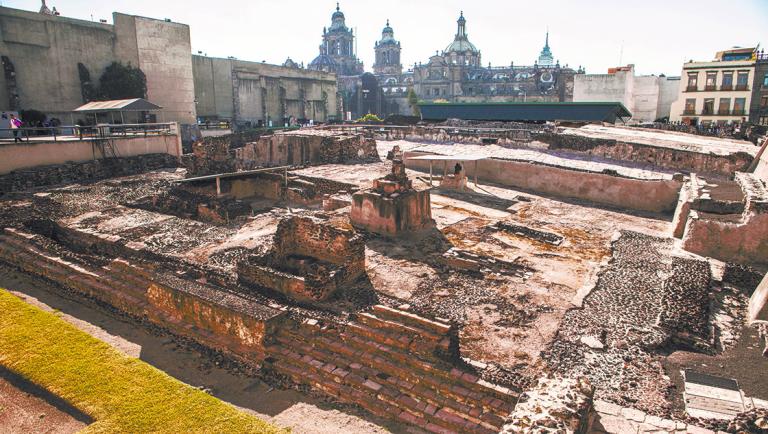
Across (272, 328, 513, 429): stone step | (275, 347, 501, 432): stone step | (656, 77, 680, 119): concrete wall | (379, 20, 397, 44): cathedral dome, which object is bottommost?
(275, 347, 501, 432): stone step

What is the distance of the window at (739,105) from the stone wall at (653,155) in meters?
20.9

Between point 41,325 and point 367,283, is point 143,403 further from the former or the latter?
point 367,283

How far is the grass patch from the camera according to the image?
607 cm

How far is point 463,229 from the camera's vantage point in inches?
554

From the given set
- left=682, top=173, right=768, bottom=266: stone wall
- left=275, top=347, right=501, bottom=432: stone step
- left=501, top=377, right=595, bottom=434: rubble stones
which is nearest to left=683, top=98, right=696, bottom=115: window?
left=682, top=173, right=768, bottom=266: stone wall

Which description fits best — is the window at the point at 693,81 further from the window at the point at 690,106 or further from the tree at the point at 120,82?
the tree at the point at 120,82

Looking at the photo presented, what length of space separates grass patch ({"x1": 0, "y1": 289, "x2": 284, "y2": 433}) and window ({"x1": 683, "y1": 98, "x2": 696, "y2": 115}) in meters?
40.4

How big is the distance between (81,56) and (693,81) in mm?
43359

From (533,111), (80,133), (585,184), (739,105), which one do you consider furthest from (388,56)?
(585,184)

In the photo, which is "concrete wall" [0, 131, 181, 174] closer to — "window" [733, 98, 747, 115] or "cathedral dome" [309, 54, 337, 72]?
"window" [733, 98, 747, 115]

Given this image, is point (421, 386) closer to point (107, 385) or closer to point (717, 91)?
point (107, 385)

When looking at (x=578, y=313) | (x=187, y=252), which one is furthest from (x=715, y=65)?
(x=187, y=252)

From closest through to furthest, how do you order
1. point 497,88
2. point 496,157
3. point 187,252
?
point 187,252 → point 496,157 → point 497,88

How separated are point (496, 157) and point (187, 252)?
14.4 metres
